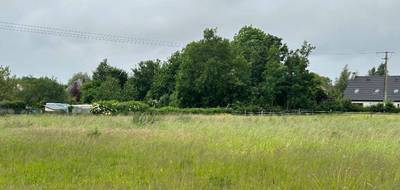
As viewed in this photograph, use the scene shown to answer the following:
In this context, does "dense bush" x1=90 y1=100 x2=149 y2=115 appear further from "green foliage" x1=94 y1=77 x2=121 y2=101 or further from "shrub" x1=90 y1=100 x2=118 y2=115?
"green foliage" x1=94 y1=77 x2=121 y2=101

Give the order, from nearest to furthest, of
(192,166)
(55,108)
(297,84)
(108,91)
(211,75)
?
1. (192,166)
2. (55,108)
3. (211,75)
4. (297,84)
5. (108,91)

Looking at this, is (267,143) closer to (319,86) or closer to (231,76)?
(231,76)

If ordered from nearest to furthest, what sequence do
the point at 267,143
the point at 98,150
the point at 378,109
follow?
the point at 98,150, the point at 267,143, the point at 378,109

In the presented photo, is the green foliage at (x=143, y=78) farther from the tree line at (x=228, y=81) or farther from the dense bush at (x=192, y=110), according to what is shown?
the dense bush at (x=192, y=110)

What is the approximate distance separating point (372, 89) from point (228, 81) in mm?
45734

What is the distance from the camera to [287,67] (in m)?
75.7

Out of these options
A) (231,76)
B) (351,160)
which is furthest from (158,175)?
(231,76)

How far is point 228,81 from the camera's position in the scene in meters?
71.5

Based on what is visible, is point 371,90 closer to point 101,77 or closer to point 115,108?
point 101,77

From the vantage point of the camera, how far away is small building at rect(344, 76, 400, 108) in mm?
102688

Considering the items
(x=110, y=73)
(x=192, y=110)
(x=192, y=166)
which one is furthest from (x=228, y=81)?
(x=192, y=166)

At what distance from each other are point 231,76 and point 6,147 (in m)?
59.3

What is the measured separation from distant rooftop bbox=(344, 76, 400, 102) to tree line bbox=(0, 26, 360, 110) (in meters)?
21.7

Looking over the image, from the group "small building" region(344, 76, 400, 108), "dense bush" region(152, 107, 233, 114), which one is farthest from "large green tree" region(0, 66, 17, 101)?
"small building" region(344, 76, 400, 108)
